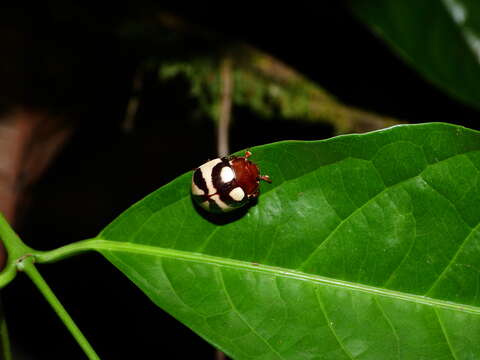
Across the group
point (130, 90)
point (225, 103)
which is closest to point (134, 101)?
point (130, 90)

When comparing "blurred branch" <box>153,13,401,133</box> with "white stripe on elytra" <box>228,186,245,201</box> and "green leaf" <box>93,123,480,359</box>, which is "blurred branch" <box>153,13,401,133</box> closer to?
"white stripe on elytra" <box>228,186,245,201</box>

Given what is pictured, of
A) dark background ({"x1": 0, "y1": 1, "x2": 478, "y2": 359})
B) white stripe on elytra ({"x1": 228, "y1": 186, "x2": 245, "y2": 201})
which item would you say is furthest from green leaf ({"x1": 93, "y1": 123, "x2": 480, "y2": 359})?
dark background ({"x1": 0, "y1": 1, "x2": 478, "y2": 359})

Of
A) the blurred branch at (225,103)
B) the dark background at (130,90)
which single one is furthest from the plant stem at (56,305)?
the dark background at (130,90)

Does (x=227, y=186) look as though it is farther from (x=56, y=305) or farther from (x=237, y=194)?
(x=56, y=305)

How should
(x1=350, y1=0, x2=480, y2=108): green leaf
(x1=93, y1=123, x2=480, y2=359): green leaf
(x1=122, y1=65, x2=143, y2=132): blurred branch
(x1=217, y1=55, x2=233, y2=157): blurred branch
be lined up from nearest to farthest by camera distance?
1. (x1=93, y1=123, x2=480, y2=359): green leaf
2. (x1=350, y1=0, x2=480, y2=108): green leaf
3. (x1=217, y1=55, x2=233, y2=157): blurred branch
4. (x1=122, y1=65, x2=143, y2=132): blurred branch

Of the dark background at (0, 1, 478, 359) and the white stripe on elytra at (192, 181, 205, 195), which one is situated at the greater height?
the dark background at (0, 1, 478, 359)

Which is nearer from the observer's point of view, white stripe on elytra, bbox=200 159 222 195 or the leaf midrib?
the leaf midrib
